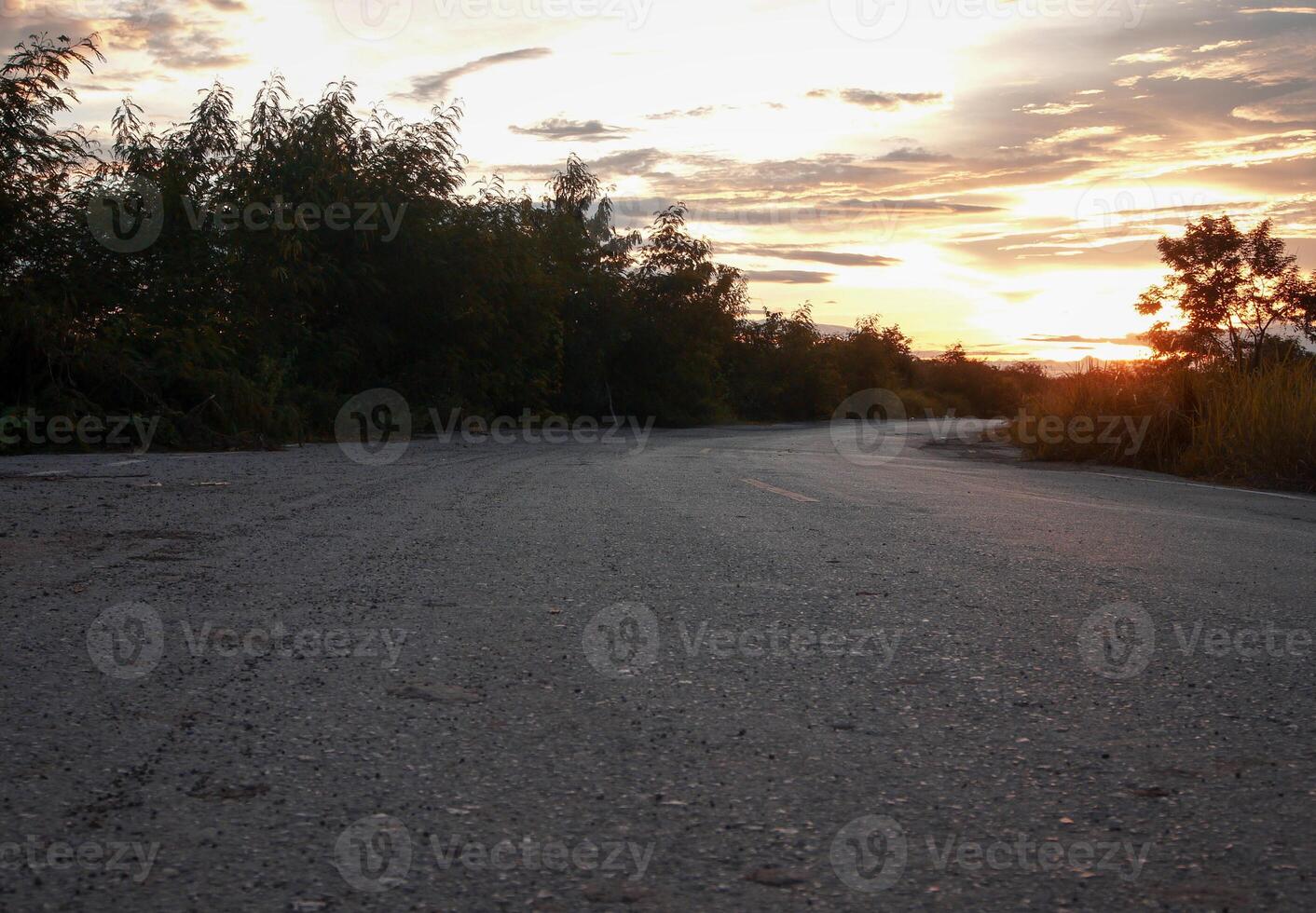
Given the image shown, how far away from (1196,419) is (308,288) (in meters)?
18.0

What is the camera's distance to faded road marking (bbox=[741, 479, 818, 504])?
8828 mm

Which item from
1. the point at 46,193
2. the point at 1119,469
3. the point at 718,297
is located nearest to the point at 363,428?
the point at 46,193

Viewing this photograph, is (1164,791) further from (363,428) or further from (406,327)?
(406,327)

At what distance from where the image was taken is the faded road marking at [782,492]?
883 cm

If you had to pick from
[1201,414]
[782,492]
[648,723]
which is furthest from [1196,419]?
[648,723]

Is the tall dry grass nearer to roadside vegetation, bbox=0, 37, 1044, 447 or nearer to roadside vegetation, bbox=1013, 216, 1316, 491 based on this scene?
roadside vegetation, bbox=1013, 216, 1316, 491

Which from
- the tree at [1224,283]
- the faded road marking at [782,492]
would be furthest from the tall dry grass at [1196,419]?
the tree at [1224,283]

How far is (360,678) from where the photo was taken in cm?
331

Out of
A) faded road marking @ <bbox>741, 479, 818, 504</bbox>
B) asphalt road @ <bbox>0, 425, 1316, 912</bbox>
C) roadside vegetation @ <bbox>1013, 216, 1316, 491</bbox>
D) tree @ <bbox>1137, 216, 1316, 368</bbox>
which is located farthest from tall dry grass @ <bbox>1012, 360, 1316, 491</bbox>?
tree @ <bbox>1137, 216, 1316, 368</bbox>

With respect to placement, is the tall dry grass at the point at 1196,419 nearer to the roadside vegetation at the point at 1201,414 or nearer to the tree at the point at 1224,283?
the roadside vegetation at the point at 1201,414

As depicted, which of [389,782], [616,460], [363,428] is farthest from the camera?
[363,428]

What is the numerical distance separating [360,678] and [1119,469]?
14336 millimetres

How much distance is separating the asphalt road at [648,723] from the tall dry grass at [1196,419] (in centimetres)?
795

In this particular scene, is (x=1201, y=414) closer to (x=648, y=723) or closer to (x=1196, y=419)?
(x=1196, y=419)
